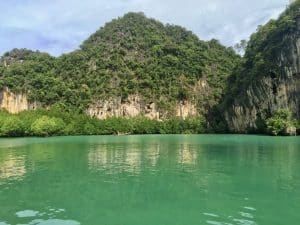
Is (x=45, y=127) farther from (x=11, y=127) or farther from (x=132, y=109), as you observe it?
(x=132, y=109)

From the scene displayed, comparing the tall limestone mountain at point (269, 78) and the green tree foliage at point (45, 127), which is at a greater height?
the tall limestone mountain at point (269, 78)

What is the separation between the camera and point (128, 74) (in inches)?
5266

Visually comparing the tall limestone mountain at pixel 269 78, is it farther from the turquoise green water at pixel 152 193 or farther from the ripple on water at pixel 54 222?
the ripple on water at pixel 54 222

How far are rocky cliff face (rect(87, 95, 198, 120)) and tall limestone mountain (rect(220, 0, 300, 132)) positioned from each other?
2309 cm

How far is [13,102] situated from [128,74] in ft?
119

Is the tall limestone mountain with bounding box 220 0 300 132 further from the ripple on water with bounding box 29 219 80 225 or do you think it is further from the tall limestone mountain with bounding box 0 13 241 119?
the ripple on water with bounding box 29 219 80 225

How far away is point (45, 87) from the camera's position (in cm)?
13225

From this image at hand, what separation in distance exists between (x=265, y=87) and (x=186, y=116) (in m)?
37.3

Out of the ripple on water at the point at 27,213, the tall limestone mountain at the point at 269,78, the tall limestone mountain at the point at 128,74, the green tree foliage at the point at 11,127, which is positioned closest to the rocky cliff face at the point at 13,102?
the tall limestone mountain at the point at 128,74

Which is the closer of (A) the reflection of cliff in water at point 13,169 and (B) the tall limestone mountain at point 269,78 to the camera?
(A) the reflection of cliff in water at point 13,169

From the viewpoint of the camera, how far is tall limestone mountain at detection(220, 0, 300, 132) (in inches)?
3450

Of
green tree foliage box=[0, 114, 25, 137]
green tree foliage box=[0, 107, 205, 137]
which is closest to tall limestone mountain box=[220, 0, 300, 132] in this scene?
green tree foliage box=[0, 107, 205, 137]

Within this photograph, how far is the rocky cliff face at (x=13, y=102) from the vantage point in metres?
125

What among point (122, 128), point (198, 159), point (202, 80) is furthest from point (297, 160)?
point (202, 80)
